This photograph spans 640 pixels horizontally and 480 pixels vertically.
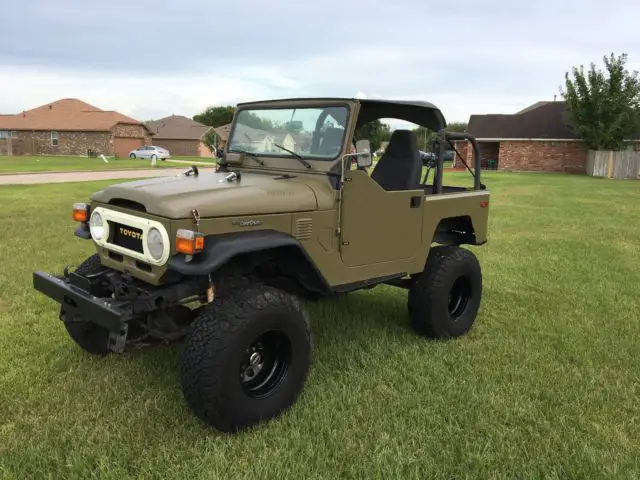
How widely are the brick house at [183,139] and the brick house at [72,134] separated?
31.3 ft

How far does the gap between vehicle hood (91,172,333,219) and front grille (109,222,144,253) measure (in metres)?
0.19

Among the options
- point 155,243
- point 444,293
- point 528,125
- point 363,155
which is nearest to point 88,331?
point 155,243

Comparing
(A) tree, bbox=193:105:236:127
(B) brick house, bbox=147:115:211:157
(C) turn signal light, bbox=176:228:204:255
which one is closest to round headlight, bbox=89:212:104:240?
(C) turn signal light, bbox=176:228:204:255

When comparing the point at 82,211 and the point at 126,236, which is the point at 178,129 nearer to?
the point at 82,211

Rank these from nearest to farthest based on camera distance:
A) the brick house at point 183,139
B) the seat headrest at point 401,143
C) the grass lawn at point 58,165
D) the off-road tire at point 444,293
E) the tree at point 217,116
→ 1. the off-road tire at point 444,293
2. the seat headrest at point 401,143
3. the grass lawn at point 58,165
4. the brick house at point 183,139
5. the tree at point 217,116

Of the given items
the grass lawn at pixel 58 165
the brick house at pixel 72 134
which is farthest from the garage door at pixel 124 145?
the grass lawn at pixel 58 165

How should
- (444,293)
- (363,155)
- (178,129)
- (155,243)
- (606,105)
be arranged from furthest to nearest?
(178,129), (606,105), (444,293), (363,155), (155,243)

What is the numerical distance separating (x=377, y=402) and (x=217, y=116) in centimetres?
8313

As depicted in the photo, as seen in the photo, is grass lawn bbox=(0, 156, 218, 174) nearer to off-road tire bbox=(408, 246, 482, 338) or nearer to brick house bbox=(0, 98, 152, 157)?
brick house bbox=(0, 98, 152, 157)

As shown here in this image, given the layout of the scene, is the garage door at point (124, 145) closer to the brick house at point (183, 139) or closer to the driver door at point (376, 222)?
the brick house at point (183, 139)

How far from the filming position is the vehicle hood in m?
3.17

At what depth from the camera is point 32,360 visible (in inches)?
163

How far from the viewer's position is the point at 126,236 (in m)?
3.53

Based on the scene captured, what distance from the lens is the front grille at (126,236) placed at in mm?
3414
